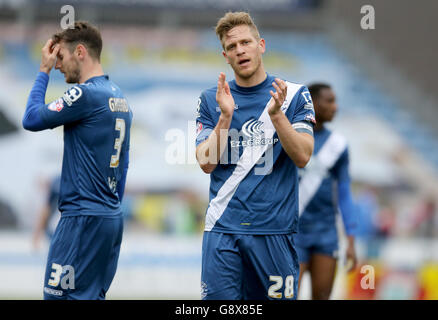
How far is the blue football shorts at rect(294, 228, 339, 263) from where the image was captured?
6.92 m

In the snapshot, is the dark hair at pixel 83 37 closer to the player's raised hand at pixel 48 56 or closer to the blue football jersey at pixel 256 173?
the player's raised hand at pixel 48 56

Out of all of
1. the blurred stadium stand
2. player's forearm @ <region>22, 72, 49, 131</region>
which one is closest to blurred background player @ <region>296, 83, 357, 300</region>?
player's forearm @ <region>22, 72, 49, 131</region>

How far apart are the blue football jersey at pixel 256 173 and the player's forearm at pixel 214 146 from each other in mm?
164

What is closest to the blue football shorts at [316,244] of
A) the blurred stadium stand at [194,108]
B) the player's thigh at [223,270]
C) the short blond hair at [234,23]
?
the player's thigh at [223,270]

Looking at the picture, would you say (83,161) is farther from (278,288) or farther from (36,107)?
(278,288)

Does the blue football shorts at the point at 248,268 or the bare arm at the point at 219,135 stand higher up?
the bare arm at the point at 219,135

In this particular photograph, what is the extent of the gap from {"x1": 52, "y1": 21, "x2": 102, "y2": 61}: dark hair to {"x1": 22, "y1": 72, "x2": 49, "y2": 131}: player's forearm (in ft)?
0.97

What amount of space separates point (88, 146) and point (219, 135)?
1179mm

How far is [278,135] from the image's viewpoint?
4.47 meters

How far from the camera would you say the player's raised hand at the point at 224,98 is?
440 cm

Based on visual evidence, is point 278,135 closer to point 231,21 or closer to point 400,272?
point 231,21

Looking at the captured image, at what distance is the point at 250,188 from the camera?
184 inches

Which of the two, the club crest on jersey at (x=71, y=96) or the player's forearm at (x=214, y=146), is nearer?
the player's forearm at (x=214, y=146)
